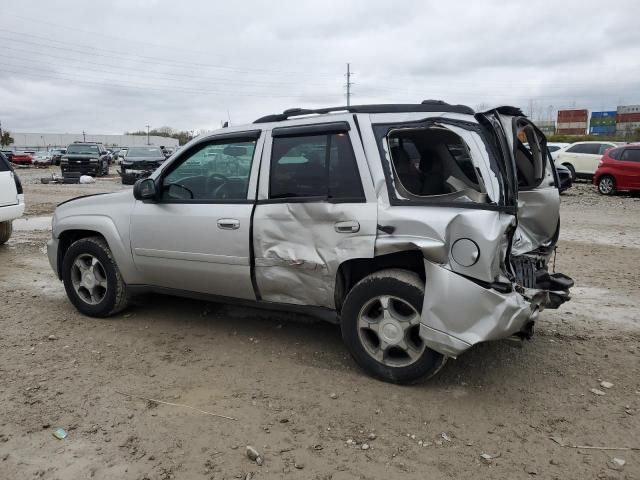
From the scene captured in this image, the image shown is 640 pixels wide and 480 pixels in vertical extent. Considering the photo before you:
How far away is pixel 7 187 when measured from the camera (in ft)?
27.0

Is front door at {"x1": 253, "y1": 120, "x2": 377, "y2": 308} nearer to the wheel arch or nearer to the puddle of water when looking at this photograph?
the wheel arch

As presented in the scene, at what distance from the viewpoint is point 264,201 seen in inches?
158

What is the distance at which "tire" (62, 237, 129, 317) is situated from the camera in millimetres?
4887

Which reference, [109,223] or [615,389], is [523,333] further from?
[109,223]

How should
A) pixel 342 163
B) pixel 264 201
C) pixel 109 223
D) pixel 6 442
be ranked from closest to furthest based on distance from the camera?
pixel 6 442
pixel 342 163
pixel 264 201
pixel 109 223

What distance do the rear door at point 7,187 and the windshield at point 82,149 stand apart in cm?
2108

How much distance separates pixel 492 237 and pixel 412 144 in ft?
3.96

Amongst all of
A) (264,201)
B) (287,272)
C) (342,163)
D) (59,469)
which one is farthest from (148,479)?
(342,163)

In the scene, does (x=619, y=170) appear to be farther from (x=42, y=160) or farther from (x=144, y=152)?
(x=42, y=160)

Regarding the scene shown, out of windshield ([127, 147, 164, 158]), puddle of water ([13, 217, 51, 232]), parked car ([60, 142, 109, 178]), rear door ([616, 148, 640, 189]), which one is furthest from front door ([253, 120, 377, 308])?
parked car ([60, 142, 109, 178])

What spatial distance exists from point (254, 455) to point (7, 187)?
24.1ft

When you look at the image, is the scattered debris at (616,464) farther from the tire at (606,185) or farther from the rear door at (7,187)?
the tire at (606,185)

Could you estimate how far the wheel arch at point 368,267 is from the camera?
3.62m

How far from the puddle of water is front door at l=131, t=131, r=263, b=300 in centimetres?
743
